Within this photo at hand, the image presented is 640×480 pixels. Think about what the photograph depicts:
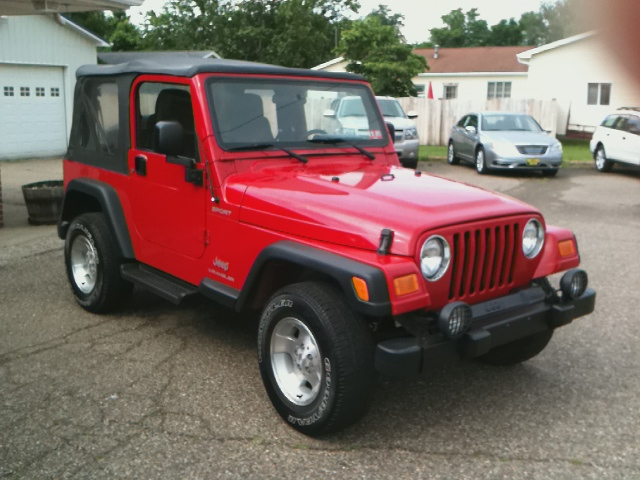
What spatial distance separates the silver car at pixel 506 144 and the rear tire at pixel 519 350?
40.2 ft

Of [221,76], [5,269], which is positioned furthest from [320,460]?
[5,269]

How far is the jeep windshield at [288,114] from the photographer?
15.5 ft

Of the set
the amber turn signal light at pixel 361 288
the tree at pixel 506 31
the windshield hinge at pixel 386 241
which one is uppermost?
the tree at pixel 506 31

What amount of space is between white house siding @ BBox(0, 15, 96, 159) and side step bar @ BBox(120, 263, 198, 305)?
44.3ft

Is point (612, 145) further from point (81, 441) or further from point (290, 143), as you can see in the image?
point (81, 441)

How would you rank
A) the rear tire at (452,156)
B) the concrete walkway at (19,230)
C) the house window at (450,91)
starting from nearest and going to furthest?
the concrete walkway at (19,230), the rear tire at (452,156), the house window at (450,91)

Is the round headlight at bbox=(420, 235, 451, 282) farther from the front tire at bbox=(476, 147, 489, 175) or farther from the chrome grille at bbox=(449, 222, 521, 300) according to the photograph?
the front tire at bbox=(476, 147, 489, 175)

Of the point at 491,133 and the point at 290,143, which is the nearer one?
the point at 290,143

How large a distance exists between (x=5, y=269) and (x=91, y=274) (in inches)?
81.5

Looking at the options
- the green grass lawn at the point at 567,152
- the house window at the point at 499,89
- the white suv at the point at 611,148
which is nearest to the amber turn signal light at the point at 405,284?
the white suv at the point at 611,148

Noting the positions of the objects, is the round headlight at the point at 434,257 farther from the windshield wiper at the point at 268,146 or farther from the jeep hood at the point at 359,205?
the windshield wiper at the point at 268,146

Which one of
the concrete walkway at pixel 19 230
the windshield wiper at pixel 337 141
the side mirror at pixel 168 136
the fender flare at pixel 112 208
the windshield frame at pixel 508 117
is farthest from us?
the windshield frame at pixel 508 117

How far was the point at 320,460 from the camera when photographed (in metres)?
3.60

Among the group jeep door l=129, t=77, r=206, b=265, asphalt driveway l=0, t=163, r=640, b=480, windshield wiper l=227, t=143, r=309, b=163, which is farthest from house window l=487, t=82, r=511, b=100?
windshield wiper l=227, t=143, r=309, b=163
